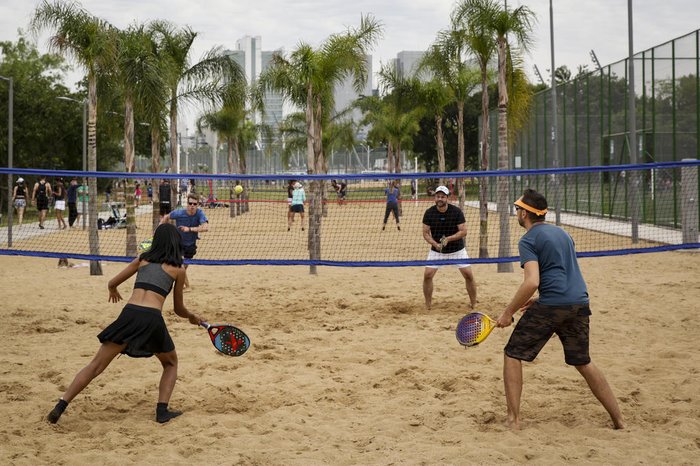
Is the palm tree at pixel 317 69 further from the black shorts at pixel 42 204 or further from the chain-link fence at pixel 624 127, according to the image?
the black shorts at pixel 42 204

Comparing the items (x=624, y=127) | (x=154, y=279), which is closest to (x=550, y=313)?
(x=154, y=279)

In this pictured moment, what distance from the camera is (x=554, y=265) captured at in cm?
605

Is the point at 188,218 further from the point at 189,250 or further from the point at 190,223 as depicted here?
the point at 189,250

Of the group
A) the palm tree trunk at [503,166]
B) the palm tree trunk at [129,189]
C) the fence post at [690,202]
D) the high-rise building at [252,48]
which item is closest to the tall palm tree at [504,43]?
the palm tree trunk at [503,166]

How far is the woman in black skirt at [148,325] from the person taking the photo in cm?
624

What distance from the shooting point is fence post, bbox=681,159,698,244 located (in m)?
15.9

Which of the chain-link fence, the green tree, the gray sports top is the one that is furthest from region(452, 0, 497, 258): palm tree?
the gray sports top

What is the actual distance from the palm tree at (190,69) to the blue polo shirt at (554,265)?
17.8m

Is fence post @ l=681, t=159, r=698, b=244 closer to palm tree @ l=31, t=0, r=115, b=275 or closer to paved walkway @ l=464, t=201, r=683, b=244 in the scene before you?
paved walkway @ l=464, t=201, r=683, b=244

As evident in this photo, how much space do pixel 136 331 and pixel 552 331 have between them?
3.11 m

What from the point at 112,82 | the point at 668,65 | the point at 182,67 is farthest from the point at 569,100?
the point at 112,82

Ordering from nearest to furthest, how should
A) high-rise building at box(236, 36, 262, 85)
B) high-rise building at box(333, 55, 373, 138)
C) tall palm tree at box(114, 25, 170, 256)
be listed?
1. tall palm tree at box(114, 25, 170, 256)
2. high-rise building at box(333, 55, 373, 138)
3. high-rise building at box(236, 36, 262, 85)

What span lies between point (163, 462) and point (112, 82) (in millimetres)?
15430

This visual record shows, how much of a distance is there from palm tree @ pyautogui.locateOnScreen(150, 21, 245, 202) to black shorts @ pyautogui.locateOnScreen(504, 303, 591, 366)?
17923mm
